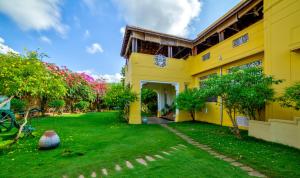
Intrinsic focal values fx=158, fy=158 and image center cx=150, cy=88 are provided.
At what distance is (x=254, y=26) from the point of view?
Result: 7852mm

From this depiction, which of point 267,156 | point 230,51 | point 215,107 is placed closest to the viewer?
point 267,156

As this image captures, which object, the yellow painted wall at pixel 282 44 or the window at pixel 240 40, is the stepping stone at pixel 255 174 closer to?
the yellow painted wall at pixel 282 44

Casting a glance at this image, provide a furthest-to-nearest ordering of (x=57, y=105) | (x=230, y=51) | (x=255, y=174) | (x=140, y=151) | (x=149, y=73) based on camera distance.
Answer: (x=57, y=105) → (x=149, y=73) → (x=230, y=51) → (x=140, y=151) → (x=255, y=174)

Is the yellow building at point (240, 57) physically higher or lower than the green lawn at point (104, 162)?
higher

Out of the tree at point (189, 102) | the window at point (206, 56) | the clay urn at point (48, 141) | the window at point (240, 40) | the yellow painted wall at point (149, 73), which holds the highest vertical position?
the window at point (240, 40)

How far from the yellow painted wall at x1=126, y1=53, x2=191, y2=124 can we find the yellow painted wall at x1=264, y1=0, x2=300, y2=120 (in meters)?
6.39

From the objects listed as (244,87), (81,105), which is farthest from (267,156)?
(81,105)

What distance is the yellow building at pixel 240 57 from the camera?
5.75 meters

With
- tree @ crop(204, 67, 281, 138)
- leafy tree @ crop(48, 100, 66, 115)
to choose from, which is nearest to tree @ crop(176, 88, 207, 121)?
tree @ crop(204, 67, 281, 138)

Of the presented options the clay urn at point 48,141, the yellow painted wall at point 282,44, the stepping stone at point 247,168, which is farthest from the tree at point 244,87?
the clay urn at point 48,141

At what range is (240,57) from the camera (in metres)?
8.59

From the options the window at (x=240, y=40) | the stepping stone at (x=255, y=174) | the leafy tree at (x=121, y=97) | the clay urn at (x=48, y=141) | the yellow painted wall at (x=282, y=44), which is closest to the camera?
the stepping stone at (x=255, y=174)

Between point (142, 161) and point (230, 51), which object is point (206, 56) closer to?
point (230, 51)

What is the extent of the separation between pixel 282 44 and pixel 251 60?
90.5 inches
